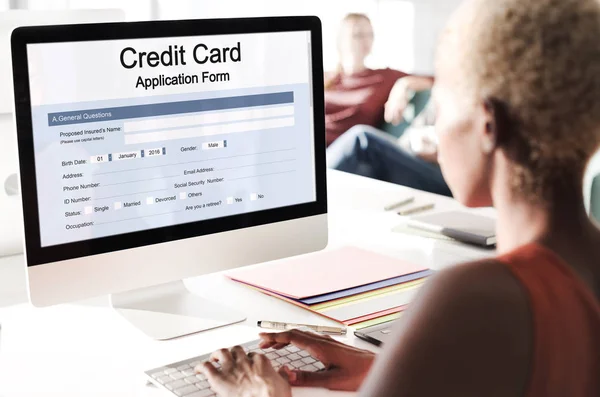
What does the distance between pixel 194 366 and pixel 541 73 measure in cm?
76

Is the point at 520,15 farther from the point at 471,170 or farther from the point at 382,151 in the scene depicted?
the point at 382,151

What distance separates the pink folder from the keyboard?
257mm

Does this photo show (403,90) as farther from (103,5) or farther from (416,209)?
(416,209)

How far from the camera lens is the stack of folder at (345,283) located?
60.7 inches

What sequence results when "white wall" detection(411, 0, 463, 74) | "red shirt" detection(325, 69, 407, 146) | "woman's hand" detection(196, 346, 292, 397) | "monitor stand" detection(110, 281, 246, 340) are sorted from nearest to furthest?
"woman's hand" detection(196, 346, 292, 397), "monitor stand" detection(110, 281, 246, 340), "white wall" detection(411, 0, 463, 74), "red shirt" detection(325, 69, 407, 146)

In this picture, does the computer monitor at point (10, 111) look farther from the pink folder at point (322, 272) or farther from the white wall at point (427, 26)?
the white wall at point (427, 26)

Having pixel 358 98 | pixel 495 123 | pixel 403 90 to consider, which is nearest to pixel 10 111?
pixel 495 123

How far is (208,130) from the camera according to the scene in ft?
4.95

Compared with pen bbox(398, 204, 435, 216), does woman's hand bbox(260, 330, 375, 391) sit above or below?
below

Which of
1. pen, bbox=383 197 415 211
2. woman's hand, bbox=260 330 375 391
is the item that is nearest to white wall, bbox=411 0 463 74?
pen, bbox=383 197 415 211

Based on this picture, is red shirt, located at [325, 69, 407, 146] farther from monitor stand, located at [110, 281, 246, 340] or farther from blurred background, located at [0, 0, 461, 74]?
monitor stand, located at [110, 281, 246, 340]

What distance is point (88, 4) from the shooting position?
14.7 feet

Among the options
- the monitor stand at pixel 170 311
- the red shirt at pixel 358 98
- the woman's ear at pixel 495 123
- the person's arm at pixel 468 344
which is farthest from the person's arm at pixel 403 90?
the person's arm at pixel 468 344

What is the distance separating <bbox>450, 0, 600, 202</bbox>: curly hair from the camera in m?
0.76
